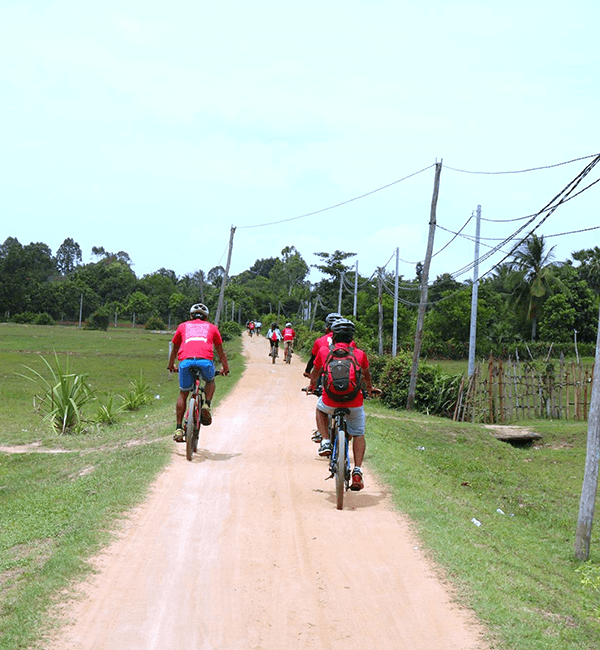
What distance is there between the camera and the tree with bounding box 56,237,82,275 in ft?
543

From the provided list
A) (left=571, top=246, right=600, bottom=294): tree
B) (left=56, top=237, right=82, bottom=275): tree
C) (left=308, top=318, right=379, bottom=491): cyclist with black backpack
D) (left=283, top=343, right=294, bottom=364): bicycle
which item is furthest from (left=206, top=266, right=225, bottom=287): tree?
(left=308, top=318, right=379, bottom=491): cyclist with black backpack

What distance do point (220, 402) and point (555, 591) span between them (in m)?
11.7

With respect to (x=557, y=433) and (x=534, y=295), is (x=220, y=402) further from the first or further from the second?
(x=534, y=295)

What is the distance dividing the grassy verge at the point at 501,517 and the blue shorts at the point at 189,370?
2.46m

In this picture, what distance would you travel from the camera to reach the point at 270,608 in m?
4.68

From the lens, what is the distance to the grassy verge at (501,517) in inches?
189

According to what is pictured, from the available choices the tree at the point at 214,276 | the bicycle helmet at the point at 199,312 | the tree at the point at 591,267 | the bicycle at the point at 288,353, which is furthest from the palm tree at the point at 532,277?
the tree at the point at 214,276

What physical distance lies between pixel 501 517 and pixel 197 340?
439cm

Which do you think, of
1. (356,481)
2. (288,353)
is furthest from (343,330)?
(288,353)

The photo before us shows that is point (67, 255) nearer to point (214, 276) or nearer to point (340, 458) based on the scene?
point (214, 276)

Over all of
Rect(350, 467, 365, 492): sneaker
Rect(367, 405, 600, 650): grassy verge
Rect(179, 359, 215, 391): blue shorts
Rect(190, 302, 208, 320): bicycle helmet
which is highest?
Rect(190, 302, 208, 320): bicycle helmet

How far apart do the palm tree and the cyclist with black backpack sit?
48.8 metres

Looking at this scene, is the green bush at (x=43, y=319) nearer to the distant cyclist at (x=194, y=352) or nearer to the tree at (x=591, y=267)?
the tree at (x=591, y=267)

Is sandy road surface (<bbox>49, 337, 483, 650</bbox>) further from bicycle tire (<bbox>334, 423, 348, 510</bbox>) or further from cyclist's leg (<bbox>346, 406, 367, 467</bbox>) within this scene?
cyclist's leg (<bbox>346, 406, 367, 467</bbox>)
